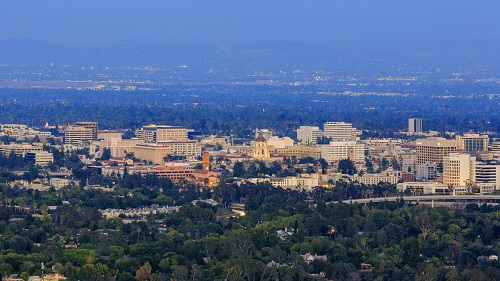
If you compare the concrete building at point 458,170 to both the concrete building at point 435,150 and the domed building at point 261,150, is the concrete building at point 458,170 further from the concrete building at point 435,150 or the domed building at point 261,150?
the domed building at point 261,150

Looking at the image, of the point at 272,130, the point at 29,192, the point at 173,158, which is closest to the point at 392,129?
the point at 272,130

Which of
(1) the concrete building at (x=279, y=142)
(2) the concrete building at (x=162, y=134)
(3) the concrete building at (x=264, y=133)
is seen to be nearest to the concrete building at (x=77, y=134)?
(2) the concrete building at (x=162, y=134)

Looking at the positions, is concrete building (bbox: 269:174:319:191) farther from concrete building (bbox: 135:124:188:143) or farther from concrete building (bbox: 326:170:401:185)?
concrete building (bbox: 135:124:188:143)

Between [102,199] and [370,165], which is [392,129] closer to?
[370,165]

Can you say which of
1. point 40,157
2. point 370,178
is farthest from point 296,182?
point 40,157

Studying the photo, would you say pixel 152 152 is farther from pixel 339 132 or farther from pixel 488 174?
pixel 488 174

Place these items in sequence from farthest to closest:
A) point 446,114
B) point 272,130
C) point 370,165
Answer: point 446,114
point 272,130
point 370,165
